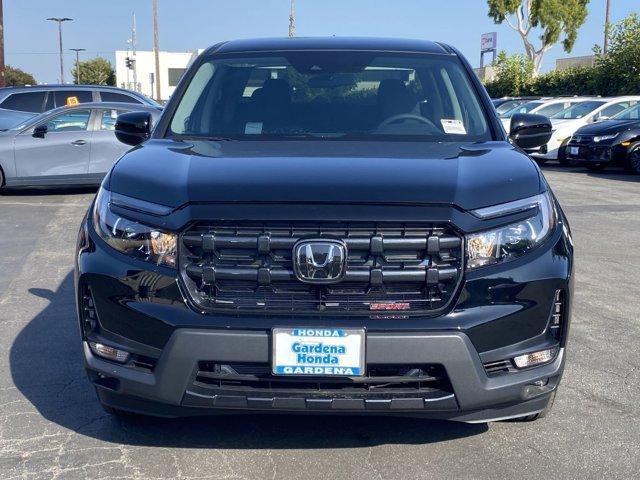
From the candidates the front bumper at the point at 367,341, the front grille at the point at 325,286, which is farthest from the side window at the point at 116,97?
the front grille at the point at 325,286

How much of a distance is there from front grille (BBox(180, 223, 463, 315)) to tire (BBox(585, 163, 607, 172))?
49.1 feet

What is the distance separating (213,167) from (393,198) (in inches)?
31.6

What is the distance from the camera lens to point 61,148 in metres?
13.0

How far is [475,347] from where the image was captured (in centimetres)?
316

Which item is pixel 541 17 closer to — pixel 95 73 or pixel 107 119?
pixel 107 119

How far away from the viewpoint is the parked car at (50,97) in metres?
16.1

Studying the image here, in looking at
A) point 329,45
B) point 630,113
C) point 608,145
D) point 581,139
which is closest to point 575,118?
point 630,113

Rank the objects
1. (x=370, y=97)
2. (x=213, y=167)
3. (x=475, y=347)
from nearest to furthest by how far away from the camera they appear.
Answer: (x=475, y=347) < (x=213, y=167) < (x=370, y=97)

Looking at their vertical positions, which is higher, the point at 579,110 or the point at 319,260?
the point at 319,260

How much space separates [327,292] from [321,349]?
0.74ft

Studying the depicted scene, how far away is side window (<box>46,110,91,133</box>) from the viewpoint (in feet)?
43.0

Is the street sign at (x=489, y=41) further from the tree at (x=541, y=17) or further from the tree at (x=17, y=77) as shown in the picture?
the tree at (x=17, y=77)

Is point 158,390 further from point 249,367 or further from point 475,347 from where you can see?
point 475,347

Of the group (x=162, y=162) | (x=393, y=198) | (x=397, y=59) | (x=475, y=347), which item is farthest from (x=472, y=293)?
(x=397, y=59)
